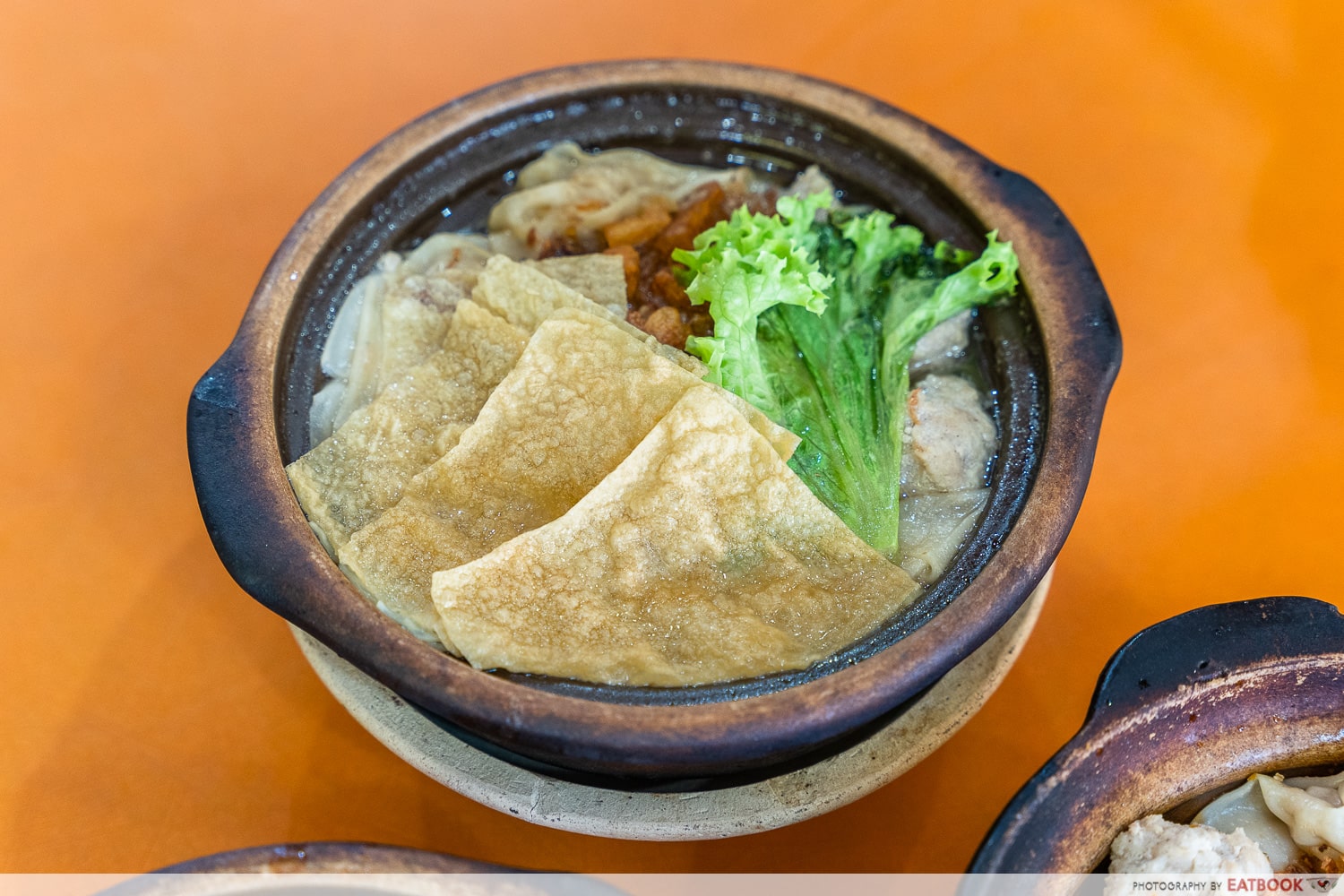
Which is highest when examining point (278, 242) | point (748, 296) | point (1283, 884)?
point (278, 242)

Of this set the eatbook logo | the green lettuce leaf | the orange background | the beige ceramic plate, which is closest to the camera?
the eatbook logo

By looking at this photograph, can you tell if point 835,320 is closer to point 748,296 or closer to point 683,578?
point 748,296

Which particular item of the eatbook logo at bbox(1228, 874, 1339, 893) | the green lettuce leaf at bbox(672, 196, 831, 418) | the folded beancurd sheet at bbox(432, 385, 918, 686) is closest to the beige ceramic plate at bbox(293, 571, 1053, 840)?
the folded beancurd sheet at bbox(432, 385, 918, 686)

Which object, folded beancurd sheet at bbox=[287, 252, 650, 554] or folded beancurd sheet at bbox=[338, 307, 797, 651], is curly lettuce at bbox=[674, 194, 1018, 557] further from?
folded beancurd sheet at bbox=[287, 252, 650, 554]

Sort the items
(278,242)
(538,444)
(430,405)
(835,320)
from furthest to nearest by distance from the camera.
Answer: (278,242) < (835,320) < (430,405) < (538,444)

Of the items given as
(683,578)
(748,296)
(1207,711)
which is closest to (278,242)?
(748,296)

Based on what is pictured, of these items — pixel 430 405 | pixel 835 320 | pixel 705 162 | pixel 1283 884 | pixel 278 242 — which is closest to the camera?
pixel 1283 884

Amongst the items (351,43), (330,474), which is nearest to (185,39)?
(351,43)
